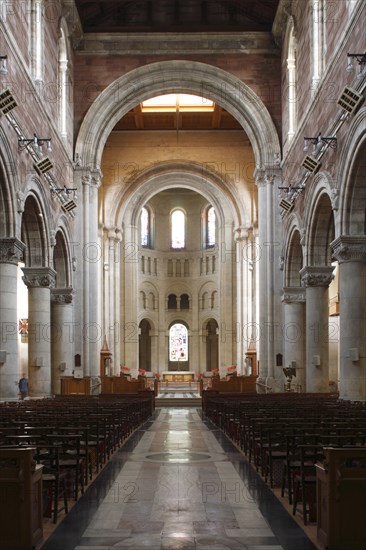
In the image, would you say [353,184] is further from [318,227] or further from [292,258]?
[292,258]

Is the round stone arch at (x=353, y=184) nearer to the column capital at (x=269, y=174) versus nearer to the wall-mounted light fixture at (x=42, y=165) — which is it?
the wall-mounted light fixture at (x=42, y=165)

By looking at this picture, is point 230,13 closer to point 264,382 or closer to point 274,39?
point 274,39

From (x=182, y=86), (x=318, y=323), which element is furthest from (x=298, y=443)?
(x=182, y=86)

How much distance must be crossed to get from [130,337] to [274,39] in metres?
21.1

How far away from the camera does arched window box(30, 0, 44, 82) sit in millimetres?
23266

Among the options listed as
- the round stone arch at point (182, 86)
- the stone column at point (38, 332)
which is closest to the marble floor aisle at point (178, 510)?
the stone column at point (38, 332)

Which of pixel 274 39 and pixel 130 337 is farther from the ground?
pixel 274 39

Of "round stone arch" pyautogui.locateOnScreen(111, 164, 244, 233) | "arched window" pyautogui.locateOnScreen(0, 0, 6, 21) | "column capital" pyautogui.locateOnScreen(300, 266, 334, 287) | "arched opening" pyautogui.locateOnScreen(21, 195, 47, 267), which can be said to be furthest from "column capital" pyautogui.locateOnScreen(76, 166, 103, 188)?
"arched window" pyautogui.locateOnScreen(0, 0, 6, 21)

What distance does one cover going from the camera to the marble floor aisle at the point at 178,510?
6.84 metres

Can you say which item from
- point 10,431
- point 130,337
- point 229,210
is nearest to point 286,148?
point 229,210

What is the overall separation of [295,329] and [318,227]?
5.98 meters

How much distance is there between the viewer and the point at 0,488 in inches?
250

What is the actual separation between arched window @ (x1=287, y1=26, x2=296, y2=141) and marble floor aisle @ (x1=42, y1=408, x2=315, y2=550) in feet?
59.0

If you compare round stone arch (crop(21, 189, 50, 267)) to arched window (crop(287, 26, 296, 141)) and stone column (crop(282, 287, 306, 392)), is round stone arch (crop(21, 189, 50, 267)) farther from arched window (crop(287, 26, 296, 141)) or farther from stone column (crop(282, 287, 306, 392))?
arched window (crop(287, 26, 296, 141))
